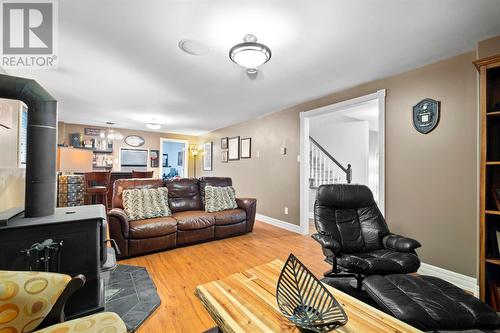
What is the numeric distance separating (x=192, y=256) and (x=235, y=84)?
2492mm

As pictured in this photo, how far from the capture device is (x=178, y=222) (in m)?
3.15

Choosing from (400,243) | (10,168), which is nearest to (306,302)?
(400,243)

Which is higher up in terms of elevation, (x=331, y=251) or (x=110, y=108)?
(x=110, y=108)

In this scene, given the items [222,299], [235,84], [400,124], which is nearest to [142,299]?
[222,299]

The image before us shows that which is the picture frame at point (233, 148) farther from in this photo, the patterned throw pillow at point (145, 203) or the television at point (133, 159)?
the television at point (133, 159)

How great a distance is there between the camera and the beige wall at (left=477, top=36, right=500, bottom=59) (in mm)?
1945

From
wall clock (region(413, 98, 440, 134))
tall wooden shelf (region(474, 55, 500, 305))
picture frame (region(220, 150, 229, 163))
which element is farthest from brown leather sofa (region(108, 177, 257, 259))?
tall wooden shelf (region(474, 55, 500, 305))

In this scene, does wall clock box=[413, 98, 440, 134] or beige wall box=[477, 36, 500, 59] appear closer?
beige wall box=[477, 36, 500, 59]

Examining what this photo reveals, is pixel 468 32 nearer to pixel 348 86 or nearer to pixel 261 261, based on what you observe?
pixel 348 86

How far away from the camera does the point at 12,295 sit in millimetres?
965

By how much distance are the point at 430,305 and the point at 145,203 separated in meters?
3.31

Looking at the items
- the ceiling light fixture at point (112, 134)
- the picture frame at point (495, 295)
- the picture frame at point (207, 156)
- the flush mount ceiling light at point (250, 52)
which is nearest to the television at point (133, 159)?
the ceiling light fixture at point (112, 134)

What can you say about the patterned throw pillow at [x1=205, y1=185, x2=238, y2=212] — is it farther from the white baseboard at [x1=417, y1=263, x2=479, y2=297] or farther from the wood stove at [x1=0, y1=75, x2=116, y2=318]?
the white baseboard at [x1=417, y1=263, x2=479, y2=297]

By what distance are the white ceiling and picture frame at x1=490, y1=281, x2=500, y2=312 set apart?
7.11 feet
